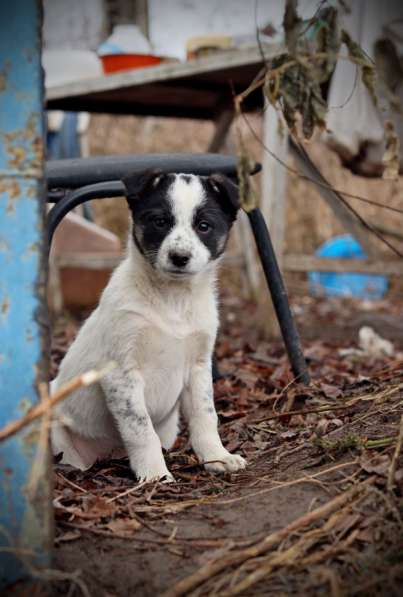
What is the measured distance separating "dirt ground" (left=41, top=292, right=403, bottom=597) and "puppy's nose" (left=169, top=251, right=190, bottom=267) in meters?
0.78

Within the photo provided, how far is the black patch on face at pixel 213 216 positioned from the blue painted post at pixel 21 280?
139cm

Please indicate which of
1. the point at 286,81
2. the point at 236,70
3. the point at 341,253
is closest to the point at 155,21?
the point at 236,70

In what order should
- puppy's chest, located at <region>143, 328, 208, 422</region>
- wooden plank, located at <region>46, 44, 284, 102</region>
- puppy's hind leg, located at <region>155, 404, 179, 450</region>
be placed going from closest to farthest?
puppy's chest, located at <region>143, 328, 208, 422</region>
puppy's hind leg, located at <region>155, 404, 179, 450</region>
wooden plank, located at <region>46, 44, 284, 102</region>

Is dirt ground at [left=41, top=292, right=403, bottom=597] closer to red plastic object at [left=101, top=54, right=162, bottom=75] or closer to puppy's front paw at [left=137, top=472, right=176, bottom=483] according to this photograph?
puppy's front paw at [left=137, top=472, right=176, bottom=483]

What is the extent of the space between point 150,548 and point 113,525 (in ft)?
0.60

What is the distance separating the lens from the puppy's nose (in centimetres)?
321

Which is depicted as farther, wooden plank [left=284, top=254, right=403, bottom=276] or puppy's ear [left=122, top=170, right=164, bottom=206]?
wooden plank [left=284, top=254, right=403, bottom=276]

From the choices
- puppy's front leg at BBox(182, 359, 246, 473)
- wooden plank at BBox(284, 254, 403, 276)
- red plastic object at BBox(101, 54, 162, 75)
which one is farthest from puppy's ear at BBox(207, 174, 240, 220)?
red plastic object at BBox(101, 54, 162, 75)

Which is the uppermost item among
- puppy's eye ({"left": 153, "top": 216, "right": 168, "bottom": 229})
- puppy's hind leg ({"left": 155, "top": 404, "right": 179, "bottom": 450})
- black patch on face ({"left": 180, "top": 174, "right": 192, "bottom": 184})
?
black patch on face ({"left": 180, "top": 174, "right": 192, "bottom": 184})

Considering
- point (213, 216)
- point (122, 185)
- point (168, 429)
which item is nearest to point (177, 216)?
point (213, 216)

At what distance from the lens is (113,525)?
236 centimetres

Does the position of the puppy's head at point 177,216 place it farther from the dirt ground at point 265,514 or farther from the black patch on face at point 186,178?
the dirt ground at point 265,514

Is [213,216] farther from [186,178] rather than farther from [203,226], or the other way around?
[186,178]

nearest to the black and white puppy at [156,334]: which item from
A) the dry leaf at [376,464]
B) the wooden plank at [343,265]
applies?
the dry leaf at [376,464]
